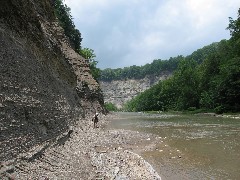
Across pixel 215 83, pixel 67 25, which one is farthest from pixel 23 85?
pixel 215 83

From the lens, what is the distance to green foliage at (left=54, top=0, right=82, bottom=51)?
64125 millimetres

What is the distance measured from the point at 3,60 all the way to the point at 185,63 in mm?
99952

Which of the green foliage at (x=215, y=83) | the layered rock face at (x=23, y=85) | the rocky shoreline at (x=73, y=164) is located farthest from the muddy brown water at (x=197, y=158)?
the green foliage at (x=215, y=83)

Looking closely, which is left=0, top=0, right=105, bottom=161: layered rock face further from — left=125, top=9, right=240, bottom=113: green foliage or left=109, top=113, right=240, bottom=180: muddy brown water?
left=125, top=9, right=240, bottom=113: green foliage

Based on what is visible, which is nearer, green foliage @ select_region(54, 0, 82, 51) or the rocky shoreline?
the rocky shoreline

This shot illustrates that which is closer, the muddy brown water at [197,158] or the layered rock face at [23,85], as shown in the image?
the layered rock face at [23,85]

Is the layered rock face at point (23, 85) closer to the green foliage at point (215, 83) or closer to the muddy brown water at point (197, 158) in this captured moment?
the muddy brown water at point (197, 158)

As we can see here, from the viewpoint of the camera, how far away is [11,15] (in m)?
19.1

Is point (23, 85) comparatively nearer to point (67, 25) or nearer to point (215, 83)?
point (67, 25)

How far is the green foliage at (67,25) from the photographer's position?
210 feet

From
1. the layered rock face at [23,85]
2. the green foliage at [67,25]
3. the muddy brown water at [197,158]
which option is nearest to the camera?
the layered rock face at [23,85]

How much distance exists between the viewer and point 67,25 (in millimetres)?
67688

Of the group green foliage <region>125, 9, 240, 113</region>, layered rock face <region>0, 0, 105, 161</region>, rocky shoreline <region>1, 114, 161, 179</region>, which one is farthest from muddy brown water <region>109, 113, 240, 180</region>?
green foliage <region>125, 9, 240, 113</region>

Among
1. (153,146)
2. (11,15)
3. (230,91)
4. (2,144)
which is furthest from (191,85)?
(2,144)
